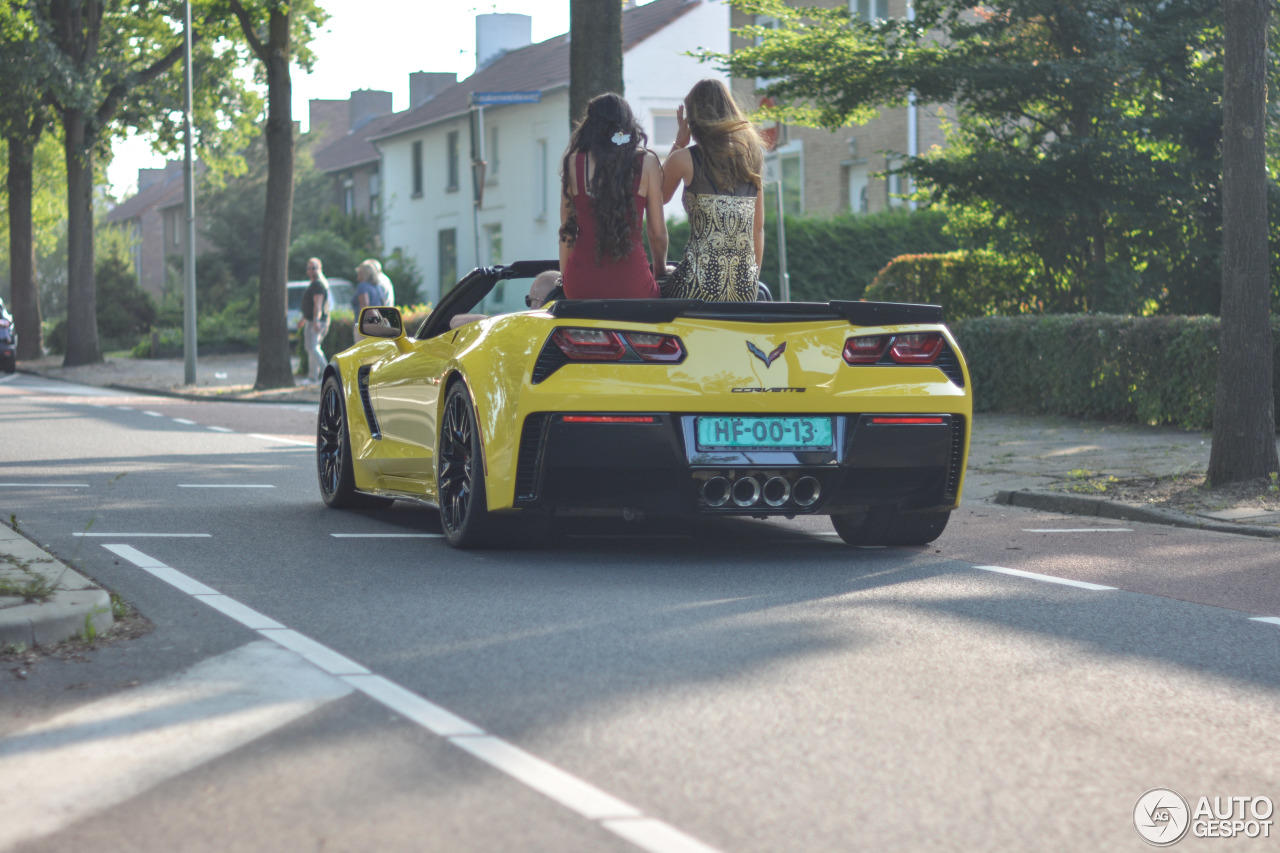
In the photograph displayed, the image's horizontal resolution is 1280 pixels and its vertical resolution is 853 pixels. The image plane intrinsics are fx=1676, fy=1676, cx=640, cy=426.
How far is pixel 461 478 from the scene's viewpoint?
7.32 metres

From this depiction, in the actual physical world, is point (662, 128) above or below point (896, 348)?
above

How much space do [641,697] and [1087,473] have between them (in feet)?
23.7

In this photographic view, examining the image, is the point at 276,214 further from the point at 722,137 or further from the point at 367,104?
the point at 367,104

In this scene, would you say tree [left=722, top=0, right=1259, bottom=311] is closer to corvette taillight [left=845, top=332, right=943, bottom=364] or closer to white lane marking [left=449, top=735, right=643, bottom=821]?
A: corvette taillight [left=845, top=332, right=943, bottom=364]

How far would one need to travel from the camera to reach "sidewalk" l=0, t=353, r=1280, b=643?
8.86m

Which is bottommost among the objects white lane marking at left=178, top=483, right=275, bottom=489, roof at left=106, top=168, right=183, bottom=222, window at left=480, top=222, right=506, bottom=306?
white lane marking at left=178, top=483, right=275, bottom=489

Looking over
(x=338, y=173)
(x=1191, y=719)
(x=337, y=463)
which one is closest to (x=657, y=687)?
(x=1191, y=719)

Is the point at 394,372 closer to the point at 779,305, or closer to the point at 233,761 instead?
the point at 779,305

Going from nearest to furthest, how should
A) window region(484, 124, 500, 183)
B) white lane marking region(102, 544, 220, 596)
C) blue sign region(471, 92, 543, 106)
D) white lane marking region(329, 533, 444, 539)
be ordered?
white lane marking region(102, 544, 220, 596)
white lane marking region(329, 533, 444, 539)
blue sign region(471, 92, 543, 106)
window region(484, 124, 500, 183)

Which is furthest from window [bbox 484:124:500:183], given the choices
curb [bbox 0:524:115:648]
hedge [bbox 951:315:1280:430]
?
curb [bbox 0:524:115:648]

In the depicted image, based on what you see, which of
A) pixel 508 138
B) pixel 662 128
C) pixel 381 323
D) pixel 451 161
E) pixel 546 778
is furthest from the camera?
pixel 451 161

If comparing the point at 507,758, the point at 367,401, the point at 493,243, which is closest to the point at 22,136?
the point at 493,243

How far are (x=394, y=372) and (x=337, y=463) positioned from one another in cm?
107

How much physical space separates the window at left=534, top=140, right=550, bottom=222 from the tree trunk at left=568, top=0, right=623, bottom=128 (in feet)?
94.8
